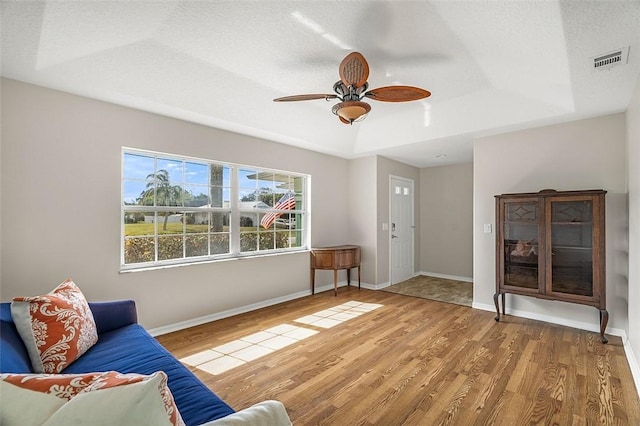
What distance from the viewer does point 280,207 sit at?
187 inches

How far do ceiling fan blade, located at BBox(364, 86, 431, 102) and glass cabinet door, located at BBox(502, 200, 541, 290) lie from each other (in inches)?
82.0

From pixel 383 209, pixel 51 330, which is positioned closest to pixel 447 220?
pixel 383 209

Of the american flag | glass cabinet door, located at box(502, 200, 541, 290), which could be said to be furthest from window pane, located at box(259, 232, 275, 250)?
glass cabinet door, located at box(502, 200, 541, 290)

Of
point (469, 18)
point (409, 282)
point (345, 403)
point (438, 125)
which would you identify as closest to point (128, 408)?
point (345, 403)

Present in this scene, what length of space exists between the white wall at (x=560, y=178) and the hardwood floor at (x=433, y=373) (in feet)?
0.89

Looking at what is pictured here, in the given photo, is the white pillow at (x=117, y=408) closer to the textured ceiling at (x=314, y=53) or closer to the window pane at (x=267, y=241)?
the textured ceiling at (x=314, y=53)

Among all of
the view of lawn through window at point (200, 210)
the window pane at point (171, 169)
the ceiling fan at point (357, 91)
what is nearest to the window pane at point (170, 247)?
the view of lawn through window at point (200, 210)

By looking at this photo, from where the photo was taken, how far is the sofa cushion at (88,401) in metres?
0.68

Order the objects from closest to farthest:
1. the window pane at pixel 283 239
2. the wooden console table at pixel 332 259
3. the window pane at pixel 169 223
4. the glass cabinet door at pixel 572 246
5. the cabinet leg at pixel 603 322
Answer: the cabinet leg at pixel 603 322 < the glass cabinet door at pixel 572 246 < the window pane at pixel 169 223 < the window pane at pixel 283 239 < the wooden console table at pixel 332 259

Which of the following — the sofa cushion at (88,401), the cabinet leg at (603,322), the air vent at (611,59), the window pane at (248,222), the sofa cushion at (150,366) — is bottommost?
the cabinet leg at (603,322)

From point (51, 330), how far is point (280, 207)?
3271 millimetres

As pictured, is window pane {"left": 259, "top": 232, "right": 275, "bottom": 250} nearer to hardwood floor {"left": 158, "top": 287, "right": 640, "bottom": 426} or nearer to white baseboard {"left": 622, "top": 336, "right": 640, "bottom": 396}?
hardwood floor {"left": 158, "top": 287, "right": 640, "bottom": 426}

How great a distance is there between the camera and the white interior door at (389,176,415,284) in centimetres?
581

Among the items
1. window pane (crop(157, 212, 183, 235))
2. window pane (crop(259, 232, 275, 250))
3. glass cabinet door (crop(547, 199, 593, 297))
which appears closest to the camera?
glass cabinet door (crop(547, 199, 593, 297))
